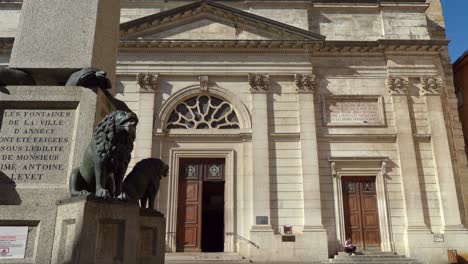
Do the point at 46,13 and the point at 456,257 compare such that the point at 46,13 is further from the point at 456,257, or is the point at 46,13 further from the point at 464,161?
the point at 464,161

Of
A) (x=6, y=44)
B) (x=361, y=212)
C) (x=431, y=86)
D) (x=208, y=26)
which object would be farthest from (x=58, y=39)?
(x=431, y=86)

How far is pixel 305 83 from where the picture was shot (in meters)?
20.1

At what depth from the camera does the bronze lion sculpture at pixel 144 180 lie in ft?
16.5

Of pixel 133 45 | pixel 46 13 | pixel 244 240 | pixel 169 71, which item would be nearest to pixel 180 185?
pixel 244 240

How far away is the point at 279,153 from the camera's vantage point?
1938 cm

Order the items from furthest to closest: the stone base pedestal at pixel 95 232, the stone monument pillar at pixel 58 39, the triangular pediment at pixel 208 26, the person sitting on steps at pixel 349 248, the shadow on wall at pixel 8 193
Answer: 1. the triangular pediment at pixel 208 26
2. the person sitting on steps at pixel 349 248
3. the stone monument pillar at pixel 58 39
4. the shadow on wall at pixel 8 193
5. the stone base pedestal at pixel 95 232

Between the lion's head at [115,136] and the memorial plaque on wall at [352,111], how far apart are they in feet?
54.3

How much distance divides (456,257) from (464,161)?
5328mm

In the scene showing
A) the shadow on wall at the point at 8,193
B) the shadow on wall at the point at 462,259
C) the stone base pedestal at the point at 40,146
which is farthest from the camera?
the shadow on wall at the point at 462,259

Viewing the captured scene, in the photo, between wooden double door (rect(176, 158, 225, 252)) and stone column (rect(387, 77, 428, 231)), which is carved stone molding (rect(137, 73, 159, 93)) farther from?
A: stone column (rect(387, 77, 428, 231))

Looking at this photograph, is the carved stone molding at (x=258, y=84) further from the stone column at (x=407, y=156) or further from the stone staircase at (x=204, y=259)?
the stone staircase at (x=204, y=259)

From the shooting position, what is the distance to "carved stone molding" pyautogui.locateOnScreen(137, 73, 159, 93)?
20.1m

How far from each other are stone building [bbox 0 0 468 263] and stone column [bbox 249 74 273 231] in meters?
0.05

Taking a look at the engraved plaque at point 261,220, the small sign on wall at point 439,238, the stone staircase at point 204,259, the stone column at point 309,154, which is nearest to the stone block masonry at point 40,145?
the stone staircase at point 204,259
